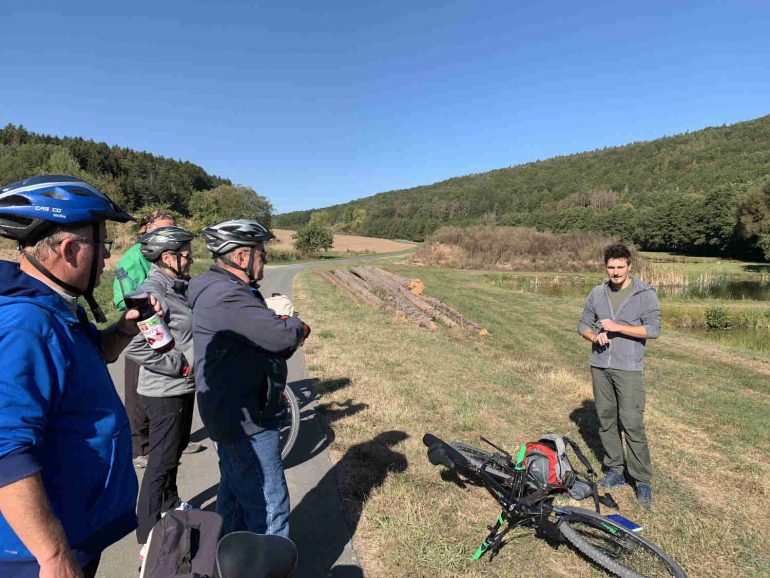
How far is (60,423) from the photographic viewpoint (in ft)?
4.64

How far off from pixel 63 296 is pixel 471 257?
4453cm

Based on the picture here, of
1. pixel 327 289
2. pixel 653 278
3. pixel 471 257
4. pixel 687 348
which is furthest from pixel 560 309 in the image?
pixel 471 257

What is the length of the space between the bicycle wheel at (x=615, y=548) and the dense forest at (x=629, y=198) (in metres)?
55.4

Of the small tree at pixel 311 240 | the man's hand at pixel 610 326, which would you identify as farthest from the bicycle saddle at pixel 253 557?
the small tree at pixel 311 240

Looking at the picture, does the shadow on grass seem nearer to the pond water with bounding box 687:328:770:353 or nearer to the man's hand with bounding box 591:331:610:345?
the man's hand with bounding box 591:331:610:345

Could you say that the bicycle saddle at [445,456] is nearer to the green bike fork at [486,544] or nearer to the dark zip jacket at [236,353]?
the green bike fork at [486,544]

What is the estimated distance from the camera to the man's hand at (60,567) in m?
1.24

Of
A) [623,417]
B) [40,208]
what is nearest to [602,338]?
[623,417]

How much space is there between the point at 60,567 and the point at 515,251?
1812 inches

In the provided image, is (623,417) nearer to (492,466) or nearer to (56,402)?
(492,466)

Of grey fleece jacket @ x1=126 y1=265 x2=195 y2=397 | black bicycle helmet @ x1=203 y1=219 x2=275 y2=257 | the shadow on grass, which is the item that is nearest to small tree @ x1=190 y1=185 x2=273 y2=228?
the shadow on grass

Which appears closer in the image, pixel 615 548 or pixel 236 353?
pixel 236 353

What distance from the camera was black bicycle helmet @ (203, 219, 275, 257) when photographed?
260 centimetres

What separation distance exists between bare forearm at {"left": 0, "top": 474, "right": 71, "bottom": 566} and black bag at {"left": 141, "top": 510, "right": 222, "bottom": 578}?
0.27 m
